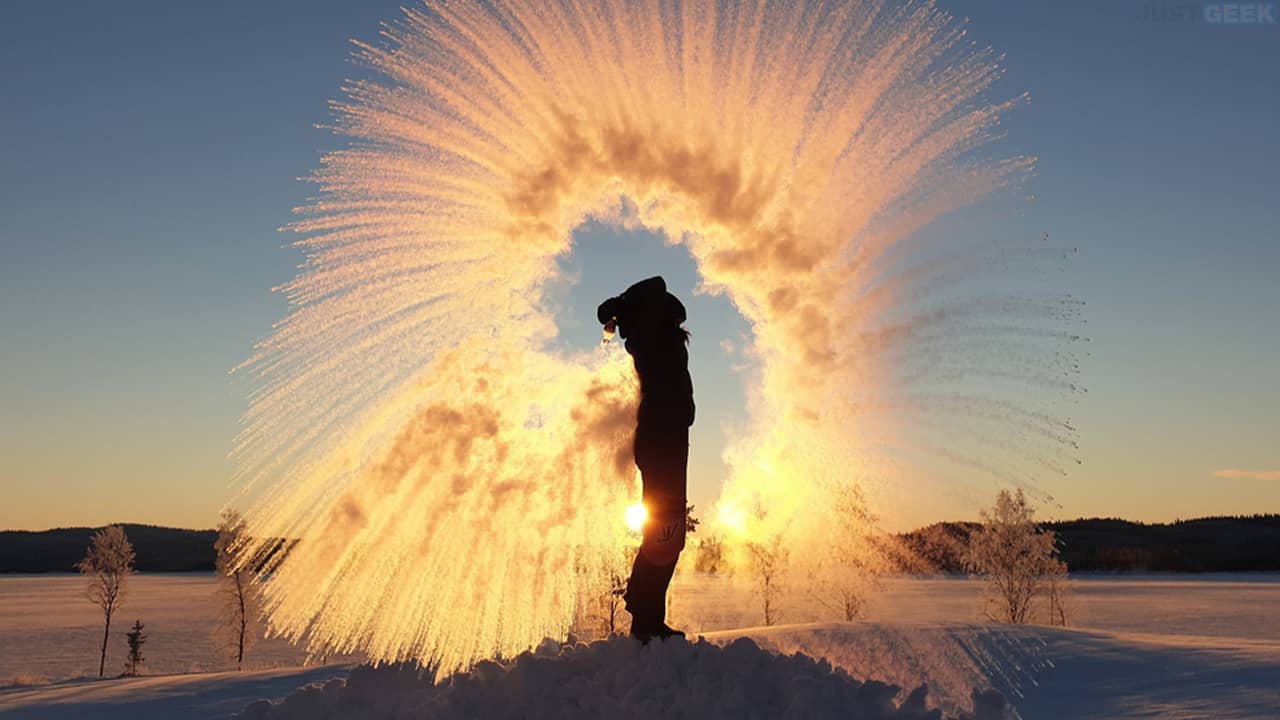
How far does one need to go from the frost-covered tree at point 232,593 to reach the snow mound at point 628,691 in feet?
170

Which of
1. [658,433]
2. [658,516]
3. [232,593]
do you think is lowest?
[232,593]

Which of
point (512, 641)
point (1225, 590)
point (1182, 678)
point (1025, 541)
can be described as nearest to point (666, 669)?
point (512, 641)

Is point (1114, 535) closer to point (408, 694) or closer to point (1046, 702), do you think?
point (1046, 702)

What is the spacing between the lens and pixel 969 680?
19250 mm

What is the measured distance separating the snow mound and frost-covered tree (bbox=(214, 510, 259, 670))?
51724 millimetres

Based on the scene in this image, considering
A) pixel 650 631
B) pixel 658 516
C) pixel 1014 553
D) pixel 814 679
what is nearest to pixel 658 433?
pixel 658 516

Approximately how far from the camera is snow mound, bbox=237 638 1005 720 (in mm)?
10234

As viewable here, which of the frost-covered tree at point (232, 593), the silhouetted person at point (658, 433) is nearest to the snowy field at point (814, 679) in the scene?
the silhouetted person at point (658, 433)

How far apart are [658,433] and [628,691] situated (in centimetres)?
330

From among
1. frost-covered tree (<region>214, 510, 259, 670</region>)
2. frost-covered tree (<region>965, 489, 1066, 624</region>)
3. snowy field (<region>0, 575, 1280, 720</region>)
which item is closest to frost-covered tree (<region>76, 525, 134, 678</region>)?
frost-covered tree (<region>214, 510, 259, 670</region>)

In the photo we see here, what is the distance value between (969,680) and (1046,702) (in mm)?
1504

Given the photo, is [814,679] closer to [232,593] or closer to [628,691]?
[628,691]

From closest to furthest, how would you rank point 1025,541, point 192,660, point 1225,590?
point 1025,541 → point 192,660 → point 1225,590

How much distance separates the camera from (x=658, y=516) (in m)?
12.0
